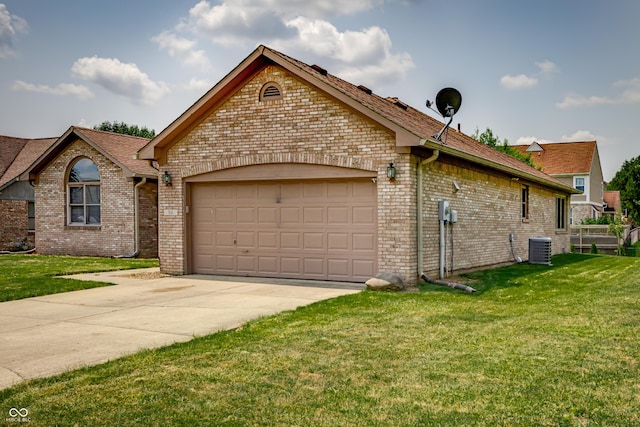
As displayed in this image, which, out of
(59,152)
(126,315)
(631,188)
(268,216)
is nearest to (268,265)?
(268,216)

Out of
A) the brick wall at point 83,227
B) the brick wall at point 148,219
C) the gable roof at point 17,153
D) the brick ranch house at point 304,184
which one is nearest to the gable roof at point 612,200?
the brick ranch house at point 304,184

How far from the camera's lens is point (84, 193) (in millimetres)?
21656

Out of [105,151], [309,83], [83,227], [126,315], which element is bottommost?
[126,315]

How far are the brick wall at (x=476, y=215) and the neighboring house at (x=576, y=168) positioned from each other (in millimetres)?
25526

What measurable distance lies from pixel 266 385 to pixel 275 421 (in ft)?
2.77

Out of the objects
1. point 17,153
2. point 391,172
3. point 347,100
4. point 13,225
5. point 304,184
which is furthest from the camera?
point 17,153

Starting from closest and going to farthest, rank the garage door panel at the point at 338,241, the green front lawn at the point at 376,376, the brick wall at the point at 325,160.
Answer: the green front lawn at the point at 376,376 → the brick wall at the point at 325,160 → the garage door panel at the point at 338,241

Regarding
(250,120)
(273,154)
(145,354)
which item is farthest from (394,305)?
(250,120)

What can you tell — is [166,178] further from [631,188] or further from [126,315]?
[631,188]

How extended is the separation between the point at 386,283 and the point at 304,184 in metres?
3.21

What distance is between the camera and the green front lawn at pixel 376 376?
14.1 ft

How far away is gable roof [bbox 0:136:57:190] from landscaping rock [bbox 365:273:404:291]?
20.8 metres

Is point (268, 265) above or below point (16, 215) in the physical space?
below

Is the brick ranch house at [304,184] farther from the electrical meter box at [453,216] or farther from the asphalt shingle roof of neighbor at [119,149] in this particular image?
the asphalt shingle roof of neighbor at [119,149]
